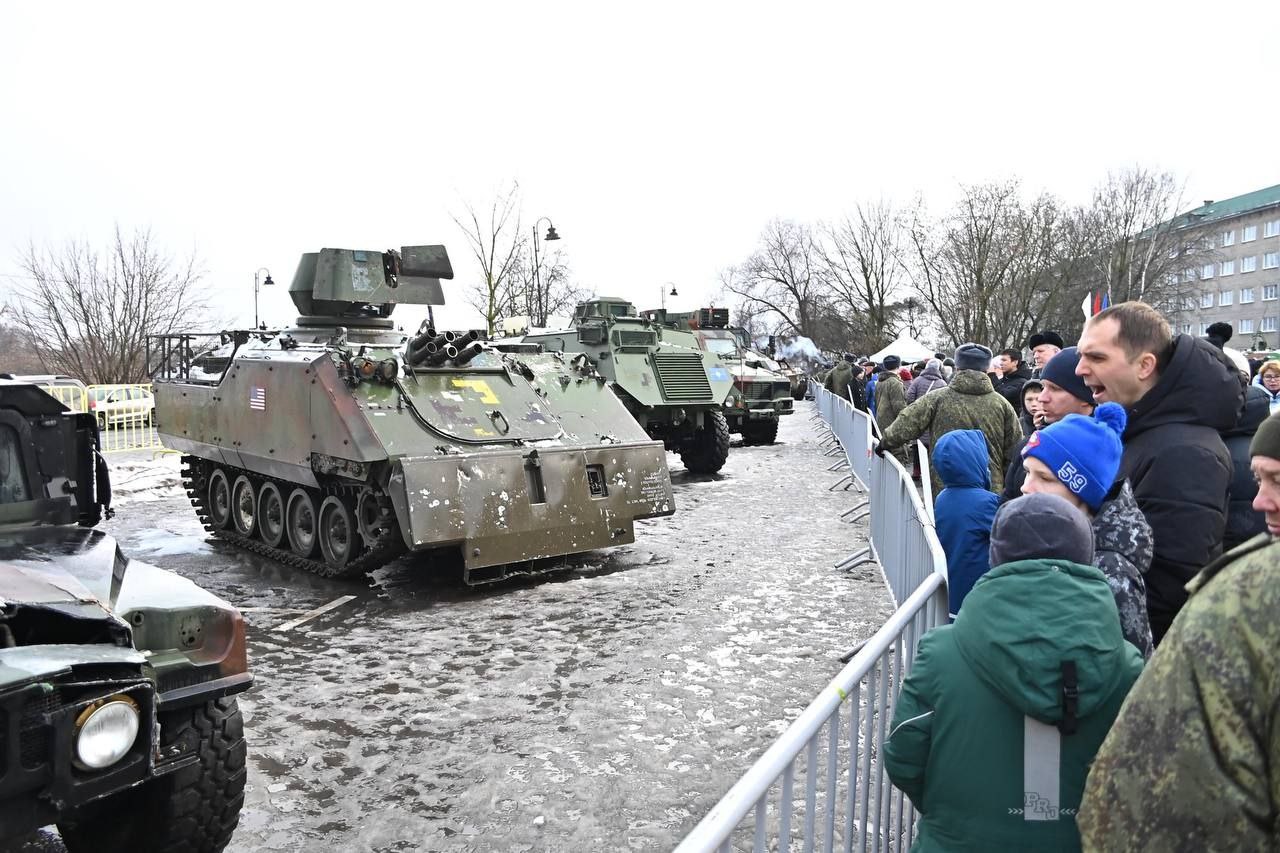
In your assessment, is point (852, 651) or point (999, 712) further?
point (852, 651)

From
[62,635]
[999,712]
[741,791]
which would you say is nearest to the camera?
[741,791]

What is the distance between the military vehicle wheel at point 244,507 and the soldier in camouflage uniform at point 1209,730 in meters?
9.12

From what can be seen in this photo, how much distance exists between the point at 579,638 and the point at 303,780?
229cm

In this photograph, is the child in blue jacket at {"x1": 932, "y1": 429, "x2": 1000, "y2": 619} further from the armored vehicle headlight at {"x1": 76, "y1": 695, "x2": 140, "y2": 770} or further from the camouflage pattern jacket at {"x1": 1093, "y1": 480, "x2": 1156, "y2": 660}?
the armored vehicle headlight at {"x1": 76, "y1": 695, "x2": 140, "y2": 770}

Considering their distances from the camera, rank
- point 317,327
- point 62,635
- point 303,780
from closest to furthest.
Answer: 1. point 62,635
2. point 303,780
3. point 317,327

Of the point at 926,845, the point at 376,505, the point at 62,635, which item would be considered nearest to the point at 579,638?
the point at 376,505

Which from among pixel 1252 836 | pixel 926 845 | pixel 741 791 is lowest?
pixel 926 845

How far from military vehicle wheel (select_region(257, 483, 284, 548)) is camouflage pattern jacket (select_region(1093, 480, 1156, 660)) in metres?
7.85

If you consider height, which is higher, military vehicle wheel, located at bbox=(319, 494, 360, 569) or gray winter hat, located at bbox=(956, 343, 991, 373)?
gray winter hat, located at bbox=(956, 343, 991, 373)

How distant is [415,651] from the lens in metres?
6.03

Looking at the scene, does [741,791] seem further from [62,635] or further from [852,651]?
[852,651]

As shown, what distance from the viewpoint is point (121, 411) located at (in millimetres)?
19172

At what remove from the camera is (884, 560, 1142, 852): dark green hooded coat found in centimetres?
192

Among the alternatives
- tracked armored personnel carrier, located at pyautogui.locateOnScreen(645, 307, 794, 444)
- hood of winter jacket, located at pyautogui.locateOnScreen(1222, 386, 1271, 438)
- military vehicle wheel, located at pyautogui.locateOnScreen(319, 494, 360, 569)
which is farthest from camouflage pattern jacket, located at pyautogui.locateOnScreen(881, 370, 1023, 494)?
tracked armored personnel carrier, located at pyautogui.locateOnScreen(645, 307, 794, 444)
